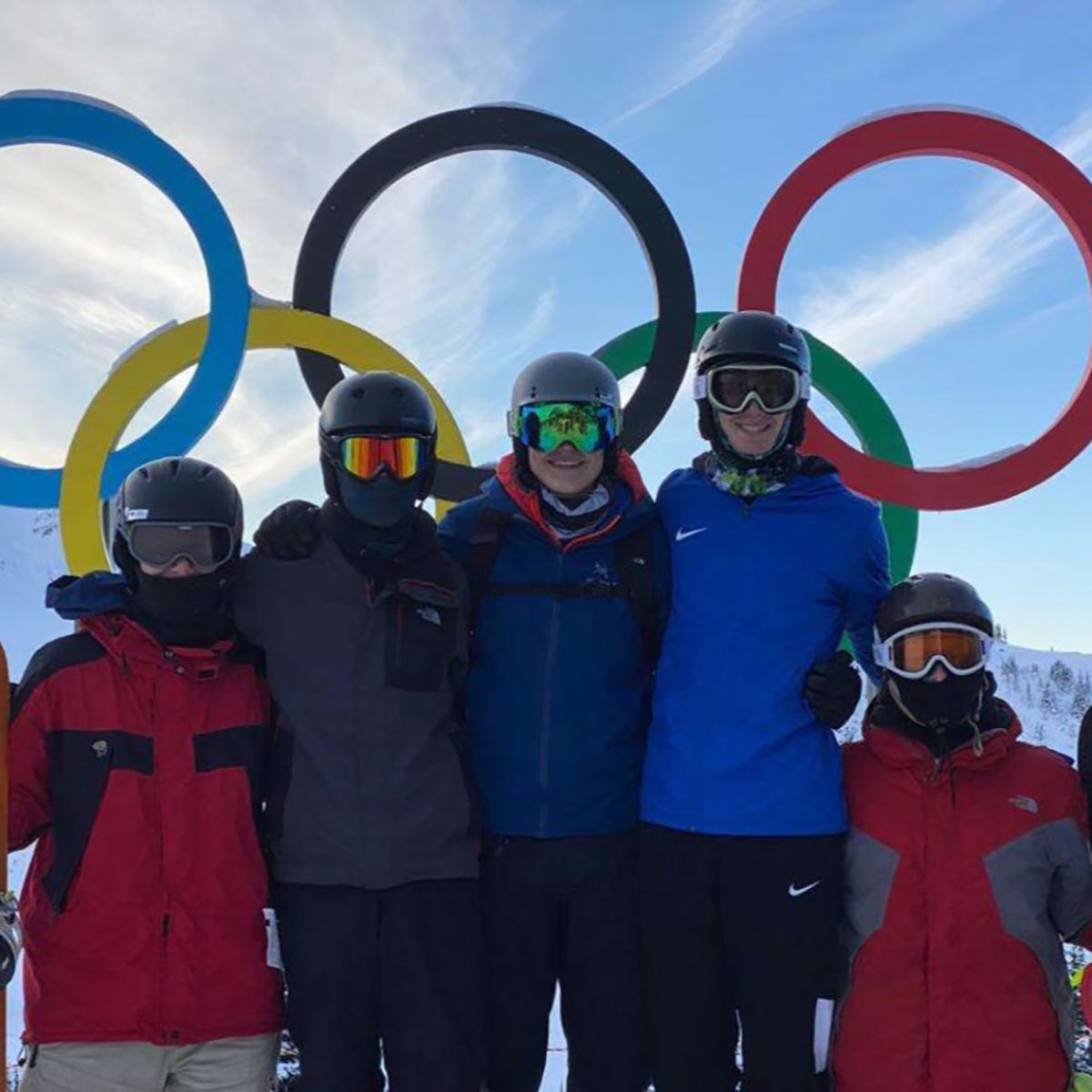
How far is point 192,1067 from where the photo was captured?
12.9 ft

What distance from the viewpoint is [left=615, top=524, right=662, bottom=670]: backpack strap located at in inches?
175

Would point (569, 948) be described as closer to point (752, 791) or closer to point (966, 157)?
point (752, 791)

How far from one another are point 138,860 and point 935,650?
3.10 m

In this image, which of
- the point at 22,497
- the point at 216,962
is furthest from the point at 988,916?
the point at 22,497

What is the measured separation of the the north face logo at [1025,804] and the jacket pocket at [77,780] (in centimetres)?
318

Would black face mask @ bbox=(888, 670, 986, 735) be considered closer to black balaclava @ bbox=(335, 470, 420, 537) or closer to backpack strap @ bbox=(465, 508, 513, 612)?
backpack strap @ bbox=(465, 508, 513, 612)

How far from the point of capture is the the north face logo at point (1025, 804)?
13.4 ft

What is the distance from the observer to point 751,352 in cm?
477

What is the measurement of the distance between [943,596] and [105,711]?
3.24m

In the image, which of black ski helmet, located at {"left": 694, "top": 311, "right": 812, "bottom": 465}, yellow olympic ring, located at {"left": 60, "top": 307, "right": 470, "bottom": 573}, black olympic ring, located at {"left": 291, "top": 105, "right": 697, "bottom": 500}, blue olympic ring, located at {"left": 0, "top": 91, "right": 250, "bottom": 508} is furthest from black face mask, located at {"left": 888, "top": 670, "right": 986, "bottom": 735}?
blue olympic ring, located at {"left": 0, "top": 91, "right": 250, "bottom": 508}

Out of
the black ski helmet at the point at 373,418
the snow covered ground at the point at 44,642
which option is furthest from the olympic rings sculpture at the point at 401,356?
the snow covered ground at the point at 44,642

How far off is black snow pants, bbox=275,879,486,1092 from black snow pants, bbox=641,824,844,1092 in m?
0.77

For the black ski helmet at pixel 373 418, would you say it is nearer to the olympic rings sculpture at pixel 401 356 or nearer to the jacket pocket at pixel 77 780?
the jacket pocket at pixel 77 780

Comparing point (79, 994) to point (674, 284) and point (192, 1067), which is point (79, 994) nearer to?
point (192, 1067)
